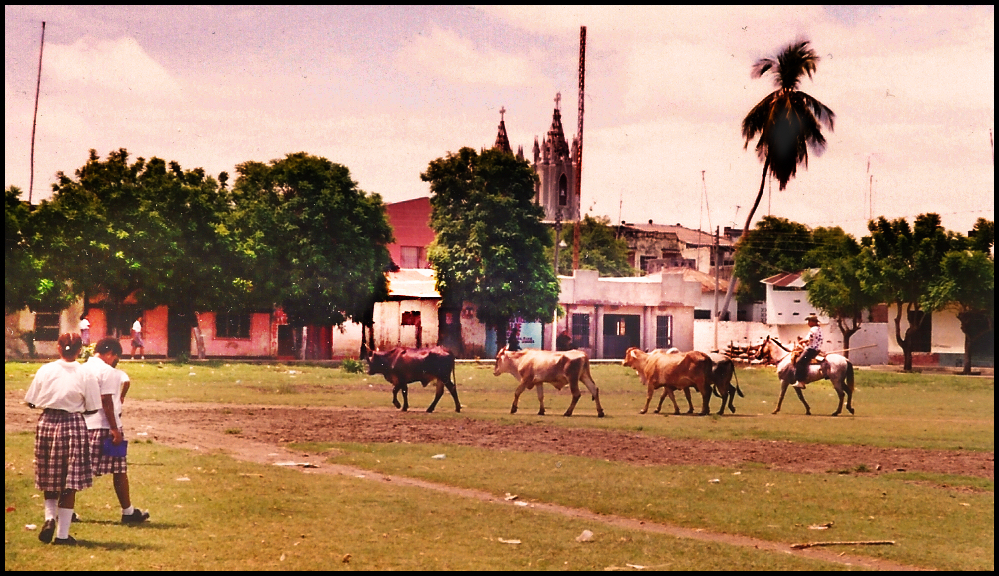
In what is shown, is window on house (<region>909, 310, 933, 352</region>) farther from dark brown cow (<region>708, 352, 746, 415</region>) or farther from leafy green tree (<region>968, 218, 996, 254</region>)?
dark brown cow (<region>708, 352, 746, 415</region>)

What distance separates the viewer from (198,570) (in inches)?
367

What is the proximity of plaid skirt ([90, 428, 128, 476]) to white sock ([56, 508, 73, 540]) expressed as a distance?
0.39 metres

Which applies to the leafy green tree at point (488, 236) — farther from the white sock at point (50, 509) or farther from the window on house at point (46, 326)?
the white sock at point (50, 509)

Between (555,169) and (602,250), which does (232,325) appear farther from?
(602,250)

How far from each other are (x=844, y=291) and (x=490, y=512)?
134 feet

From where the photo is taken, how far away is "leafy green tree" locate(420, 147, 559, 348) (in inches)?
1603

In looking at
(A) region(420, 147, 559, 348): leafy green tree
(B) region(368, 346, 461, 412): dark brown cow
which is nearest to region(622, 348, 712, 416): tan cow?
(B) region(368, 346, 461, 412): dark brown cow

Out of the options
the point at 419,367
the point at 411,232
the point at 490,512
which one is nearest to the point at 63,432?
the point at 490,512

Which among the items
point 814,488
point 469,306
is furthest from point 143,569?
point 469,306

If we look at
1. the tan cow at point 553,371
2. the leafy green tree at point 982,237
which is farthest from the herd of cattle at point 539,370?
the leafy green tree at point 982,237

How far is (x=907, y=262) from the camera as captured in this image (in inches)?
1890

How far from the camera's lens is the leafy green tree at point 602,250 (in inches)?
2694

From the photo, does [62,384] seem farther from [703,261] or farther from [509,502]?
[703,261]

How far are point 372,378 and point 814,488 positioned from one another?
2099 centimetres
